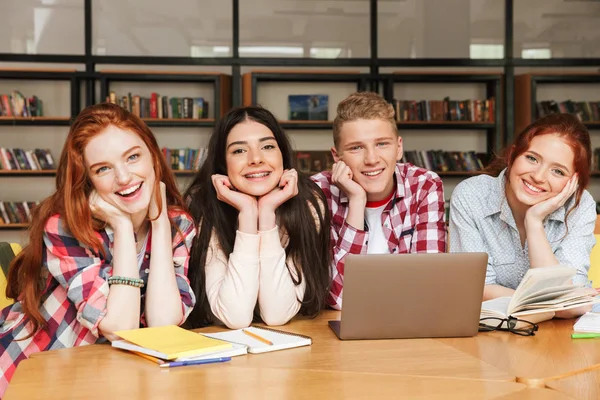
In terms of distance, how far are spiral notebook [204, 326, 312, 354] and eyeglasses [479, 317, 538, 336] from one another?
0.49 m

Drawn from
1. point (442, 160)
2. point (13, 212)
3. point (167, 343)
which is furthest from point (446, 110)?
point (167, 343)

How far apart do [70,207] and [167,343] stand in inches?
19.2

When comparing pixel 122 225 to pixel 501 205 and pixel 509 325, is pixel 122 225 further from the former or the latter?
pixel 501 205

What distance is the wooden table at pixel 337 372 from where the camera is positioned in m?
1.31

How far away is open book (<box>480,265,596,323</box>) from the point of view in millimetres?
1841

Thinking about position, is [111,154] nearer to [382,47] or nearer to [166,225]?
[166,225]

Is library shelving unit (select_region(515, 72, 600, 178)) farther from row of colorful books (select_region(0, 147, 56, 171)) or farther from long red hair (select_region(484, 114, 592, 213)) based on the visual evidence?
long red hair (select_region(484, 114, 592, 213))

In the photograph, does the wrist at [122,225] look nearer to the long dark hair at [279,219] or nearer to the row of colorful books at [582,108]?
the long dark hair at [279,219]

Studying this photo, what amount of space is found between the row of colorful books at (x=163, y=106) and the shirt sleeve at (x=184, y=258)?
4878 mm

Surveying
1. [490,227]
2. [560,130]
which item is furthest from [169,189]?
[560,130]

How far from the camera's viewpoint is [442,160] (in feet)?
23.0

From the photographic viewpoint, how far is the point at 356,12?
23.2 feet

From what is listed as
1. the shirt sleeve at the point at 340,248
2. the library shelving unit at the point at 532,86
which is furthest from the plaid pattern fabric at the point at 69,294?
the library shelving unit at the point at 532,86

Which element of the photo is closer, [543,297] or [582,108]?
[543,297]
